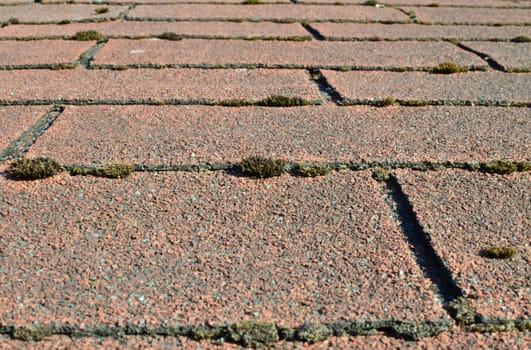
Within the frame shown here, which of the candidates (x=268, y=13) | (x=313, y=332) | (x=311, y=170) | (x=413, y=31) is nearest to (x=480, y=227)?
(x=311, y=170)

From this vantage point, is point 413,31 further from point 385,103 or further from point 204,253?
point 204,253

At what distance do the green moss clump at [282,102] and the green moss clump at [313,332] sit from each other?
2.31 m

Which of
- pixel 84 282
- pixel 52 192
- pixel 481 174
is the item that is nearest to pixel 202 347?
pixel 84 282

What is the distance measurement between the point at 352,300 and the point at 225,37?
4.54 metres

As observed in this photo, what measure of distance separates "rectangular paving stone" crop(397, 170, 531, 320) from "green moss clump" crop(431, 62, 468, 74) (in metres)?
2.03

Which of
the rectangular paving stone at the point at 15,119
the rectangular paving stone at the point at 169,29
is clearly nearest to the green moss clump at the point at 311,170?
the rectangular paving stone at the point at 15,119

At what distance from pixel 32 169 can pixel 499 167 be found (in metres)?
2.40

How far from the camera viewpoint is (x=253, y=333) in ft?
6.71

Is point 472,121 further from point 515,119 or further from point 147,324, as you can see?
point 147,324

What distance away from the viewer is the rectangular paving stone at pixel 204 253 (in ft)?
7.07

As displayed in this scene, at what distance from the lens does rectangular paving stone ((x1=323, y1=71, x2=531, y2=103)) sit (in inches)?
174

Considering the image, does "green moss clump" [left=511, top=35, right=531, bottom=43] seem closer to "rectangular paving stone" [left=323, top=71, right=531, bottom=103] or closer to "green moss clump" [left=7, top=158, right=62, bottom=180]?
"rectangular paving stone" [left=323, top=71, right=531, bottom=103]

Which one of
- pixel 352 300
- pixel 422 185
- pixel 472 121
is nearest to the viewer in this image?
pixel 352 300

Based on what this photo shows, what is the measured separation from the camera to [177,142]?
3.51 metres
